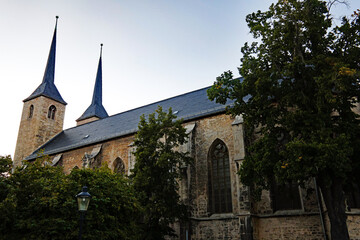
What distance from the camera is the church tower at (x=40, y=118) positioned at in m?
29.4

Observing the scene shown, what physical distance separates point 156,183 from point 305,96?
7.34m

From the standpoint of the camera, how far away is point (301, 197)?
1387 centimetres

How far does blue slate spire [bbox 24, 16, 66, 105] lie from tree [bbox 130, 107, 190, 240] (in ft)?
64.6

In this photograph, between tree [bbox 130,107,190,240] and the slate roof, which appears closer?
tree [bbox 130,107,190,240]

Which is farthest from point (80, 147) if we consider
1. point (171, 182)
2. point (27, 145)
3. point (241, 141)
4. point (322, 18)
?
point (322, 18)

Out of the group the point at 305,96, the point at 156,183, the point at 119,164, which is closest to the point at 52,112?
the point at 119,164

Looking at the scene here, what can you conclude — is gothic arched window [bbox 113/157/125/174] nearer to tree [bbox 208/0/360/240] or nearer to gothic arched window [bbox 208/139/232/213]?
gothic arched window [bbox 208/139/232/213]

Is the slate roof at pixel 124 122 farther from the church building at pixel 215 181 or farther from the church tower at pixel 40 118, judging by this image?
the church tower at pixel 40 118

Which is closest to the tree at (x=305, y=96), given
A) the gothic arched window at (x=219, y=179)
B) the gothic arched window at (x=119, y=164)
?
the gothic arched window at (x=219, y=179)

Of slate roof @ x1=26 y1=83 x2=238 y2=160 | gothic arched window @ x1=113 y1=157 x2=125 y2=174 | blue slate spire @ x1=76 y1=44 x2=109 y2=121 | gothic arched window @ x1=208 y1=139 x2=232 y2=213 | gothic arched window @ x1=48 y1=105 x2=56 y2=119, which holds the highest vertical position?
blue slate spire @ x1=76 y1=44 x2=109 y2=121

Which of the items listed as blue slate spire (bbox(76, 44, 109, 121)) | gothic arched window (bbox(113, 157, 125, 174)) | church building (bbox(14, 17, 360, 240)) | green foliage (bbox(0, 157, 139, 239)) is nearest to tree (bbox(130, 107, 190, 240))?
church building (bbox(14, 17, 360, 240))

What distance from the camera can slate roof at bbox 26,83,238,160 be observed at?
64.3 feet

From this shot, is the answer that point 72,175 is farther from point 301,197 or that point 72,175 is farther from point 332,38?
point 332,38

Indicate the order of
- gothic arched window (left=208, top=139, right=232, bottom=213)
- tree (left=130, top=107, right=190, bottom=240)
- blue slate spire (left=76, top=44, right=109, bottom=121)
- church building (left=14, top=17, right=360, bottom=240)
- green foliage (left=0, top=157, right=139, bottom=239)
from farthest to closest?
1. blue slate spire (left=76, top=44, right=109, bottom=121)
2. gothic arched window (left=208, top=139, right=232, bottom=213)
3. church building (left=14, top=17, right=360, bottom=240)
4. tree (left=130, top=107, right=190, bottom=240)
5. green foliage (left=0, top=157, right=139, bottom=239)
